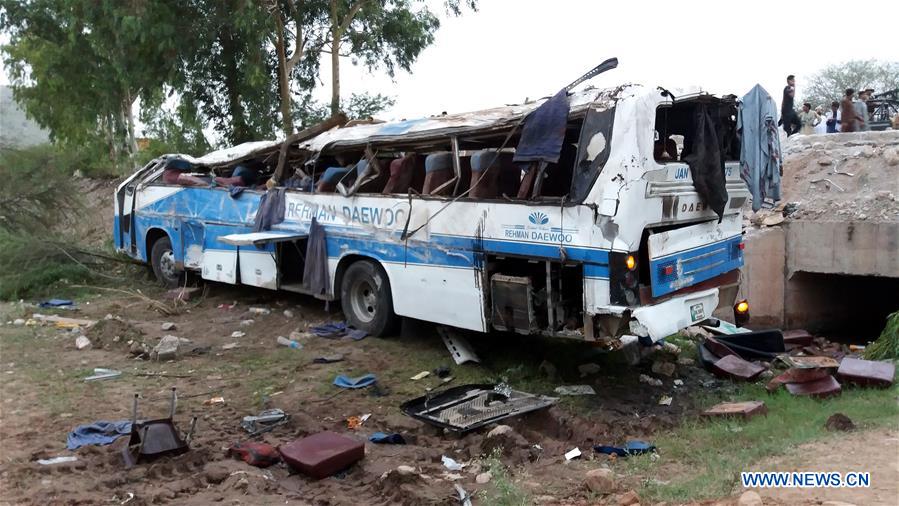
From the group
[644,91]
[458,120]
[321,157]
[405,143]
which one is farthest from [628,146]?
[321,157]

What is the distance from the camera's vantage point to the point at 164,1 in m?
16.9

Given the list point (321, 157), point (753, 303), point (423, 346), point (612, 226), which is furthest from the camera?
point (753, 303)

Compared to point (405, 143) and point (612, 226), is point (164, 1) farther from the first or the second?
point (612, 226)

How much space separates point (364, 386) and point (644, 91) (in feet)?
11.7

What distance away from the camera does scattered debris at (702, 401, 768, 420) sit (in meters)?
5.50

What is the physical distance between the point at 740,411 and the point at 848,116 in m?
11.3

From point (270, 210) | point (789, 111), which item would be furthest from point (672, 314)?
point (789, 111)

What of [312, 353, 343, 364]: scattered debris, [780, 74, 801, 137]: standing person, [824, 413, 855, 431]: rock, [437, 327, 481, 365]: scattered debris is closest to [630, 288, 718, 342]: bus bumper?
[824, 413, 855, 431]: rock

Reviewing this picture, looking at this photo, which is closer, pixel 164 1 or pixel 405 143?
pixel 405 143

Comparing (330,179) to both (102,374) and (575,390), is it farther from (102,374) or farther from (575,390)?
(575,390)

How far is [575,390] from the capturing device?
255 inches

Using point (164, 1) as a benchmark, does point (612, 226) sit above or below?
below

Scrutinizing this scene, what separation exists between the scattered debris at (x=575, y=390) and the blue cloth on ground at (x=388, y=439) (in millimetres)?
1714

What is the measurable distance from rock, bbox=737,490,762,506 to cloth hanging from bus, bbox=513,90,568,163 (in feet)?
10.4
